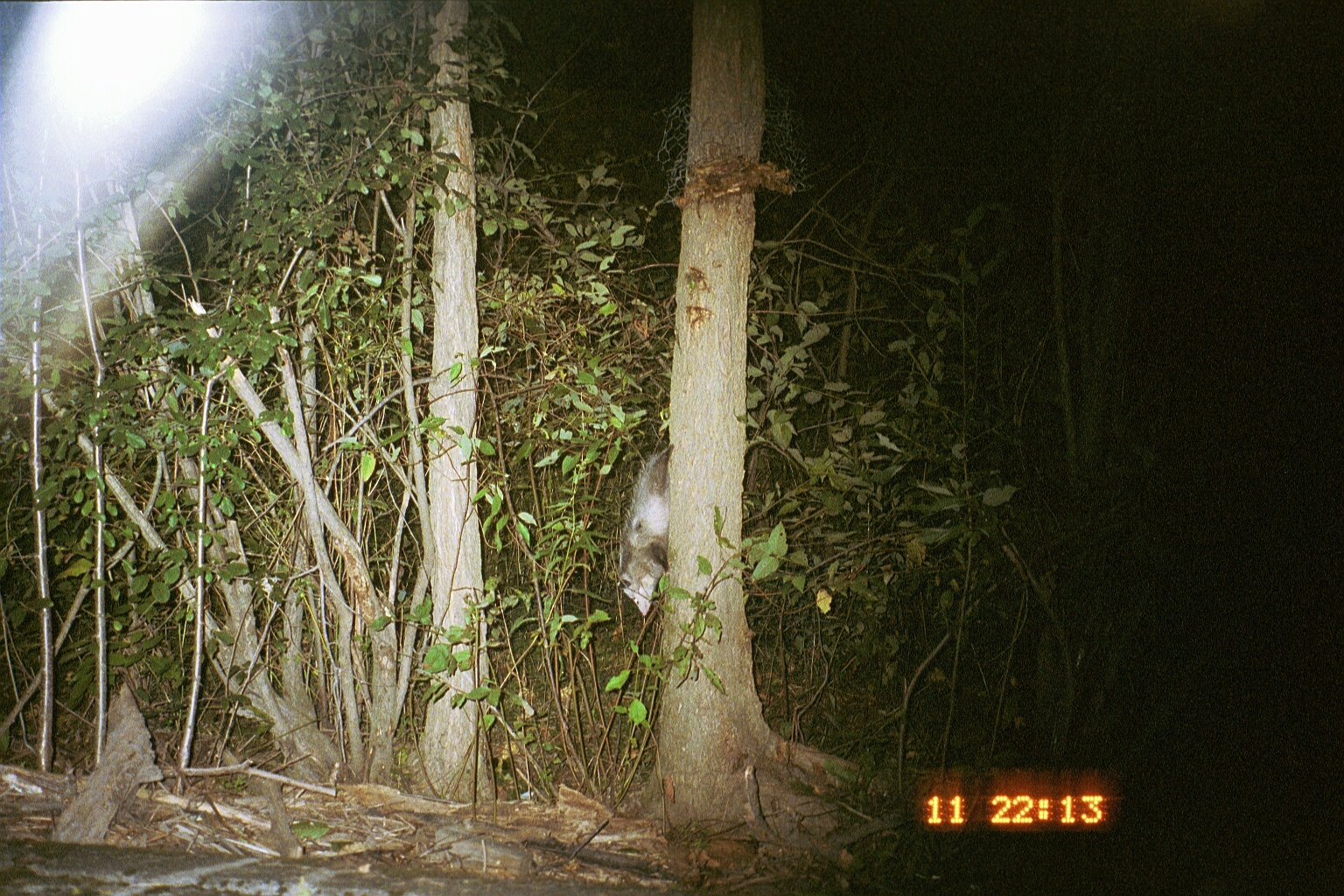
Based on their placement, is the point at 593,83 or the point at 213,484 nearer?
the point at 213,484

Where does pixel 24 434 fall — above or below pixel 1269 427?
below

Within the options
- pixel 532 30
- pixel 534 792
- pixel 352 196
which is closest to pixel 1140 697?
pixel 534 792

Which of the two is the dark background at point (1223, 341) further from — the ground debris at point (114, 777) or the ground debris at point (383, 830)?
the ground debris at point (114, 777)

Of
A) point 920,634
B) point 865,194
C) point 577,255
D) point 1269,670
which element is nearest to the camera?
point 577,255

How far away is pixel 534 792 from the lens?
9.91 feet

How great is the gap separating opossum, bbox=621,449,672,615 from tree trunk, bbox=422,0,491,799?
0.67 meters

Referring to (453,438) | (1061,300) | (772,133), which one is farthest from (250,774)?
(1061,300)

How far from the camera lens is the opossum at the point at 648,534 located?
3.17 m

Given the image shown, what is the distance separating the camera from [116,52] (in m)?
2.73

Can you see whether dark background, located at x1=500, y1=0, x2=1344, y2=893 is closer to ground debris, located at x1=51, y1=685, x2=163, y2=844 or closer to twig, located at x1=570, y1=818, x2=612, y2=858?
twig, located at x1=570, y1=818, x2=612, y2=858

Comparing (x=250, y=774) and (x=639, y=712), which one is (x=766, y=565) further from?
(x=250, y=774)

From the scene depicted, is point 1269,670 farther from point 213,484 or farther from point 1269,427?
point 213,484

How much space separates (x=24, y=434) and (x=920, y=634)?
444 cm

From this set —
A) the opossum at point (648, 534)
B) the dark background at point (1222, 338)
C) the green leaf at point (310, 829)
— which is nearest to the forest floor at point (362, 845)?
the green leaf at point (310, 829)
